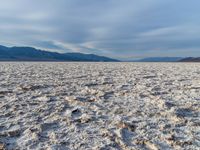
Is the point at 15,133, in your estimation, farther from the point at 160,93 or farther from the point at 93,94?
the point at 160,93

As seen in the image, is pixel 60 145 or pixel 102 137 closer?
pixel 60 145

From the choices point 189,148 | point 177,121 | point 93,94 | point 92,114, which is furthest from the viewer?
point 93,94

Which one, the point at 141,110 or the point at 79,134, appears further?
the point at 141,110

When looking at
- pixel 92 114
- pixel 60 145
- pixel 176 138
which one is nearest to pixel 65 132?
pixel 60 145

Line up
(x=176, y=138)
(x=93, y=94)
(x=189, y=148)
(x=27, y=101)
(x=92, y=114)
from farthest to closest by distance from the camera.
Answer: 1. (x=93, y=94)
2. (x=27, y=101)
3. (x=92, y=114)
4. (x=176, y=138)
5. (x=189, y=148)

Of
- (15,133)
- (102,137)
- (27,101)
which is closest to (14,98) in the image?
(27,101)

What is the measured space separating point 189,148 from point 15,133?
8.46ft

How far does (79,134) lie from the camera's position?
197 inches

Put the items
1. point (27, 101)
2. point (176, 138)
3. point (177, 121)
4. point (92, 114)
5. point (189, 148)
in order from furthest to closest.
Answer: point (27, 101), point (92, 114), point (177, 121), point (176, 138), point (189, 148)

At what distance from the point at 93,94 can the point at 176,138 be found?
4396 millimetres

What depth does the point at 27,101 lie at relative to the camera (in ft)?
25.2

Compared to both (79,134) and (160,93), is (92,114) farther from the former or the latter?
(160,93)

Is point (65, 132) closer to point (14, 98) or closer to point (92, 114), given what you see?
point (92, 114)

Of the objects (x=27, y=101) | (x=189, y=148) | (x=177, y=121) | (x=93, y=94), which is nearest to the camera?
(x=189, y=148)
